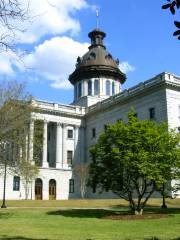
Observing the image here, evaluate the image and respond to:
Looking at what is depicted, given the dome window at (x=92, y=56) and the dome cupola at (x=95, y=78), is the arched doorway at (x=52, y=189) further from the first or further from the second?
the dome window at (x=92, y=56)

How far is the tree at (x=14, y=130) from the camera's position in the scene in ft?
100

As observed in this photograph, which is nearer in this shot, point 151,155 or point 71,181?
point 151,155

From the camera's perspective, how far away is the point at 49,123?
6594 cm

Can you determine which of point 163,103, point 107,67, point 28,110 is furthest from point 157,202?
point 107,67

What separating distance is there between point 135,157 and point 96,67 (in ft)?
154

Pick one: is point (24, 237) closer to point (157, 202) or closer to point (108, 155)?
point (108, 155)

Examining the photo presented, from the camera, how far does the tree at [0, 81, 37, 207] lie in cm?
3062

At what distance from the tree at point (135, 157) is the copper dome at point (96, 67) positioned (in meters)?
43.9

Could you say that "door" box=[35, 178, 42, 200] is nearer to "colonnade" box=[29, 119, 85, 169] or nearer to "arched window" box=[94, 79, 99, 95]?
"colonnade" box=[29, 119, 85, 169]

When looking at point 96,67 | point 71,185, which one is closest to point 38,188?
point 71,185

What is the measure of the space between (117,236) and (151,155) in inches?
472

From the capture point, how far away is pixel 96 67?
2842 inches

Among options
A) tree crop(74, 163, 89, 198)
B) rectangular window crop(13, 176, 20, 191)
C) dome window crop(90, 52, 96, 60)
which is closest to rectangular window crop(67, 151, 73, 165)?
tree crop(74, 163, 89, 198)

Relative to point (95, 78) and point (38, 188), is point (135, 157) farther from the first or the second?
point (95, 78)
